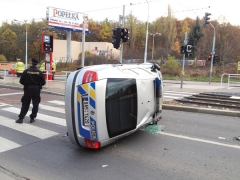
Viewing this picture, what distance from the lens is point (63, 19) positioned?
45750 mm

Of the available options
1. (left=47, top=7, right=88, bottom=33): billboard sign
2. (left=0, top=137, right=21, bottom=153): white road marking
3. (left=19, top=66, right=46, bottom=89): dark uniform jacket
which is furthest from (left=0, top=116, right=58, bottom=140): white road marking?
(left=47, top=7, right=88, bottom=33): billboard sign

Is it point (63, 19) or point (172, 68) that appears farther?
point (63, 19)

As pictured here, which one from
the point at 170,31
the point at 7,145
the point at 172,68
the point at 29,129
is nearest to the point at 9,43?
Result: the point at 170,31

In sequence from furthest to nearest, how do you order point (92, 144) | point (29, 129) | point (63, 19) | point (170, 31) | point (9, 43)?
point (170, 31) → point (9, 43) → point (63, 19) → point (29, 129) → point (92, 144)

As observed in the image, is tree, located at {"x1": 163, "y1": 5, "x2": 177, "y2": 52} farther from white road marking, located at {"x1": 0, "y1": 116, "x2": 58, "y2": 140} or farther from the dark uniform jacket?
white road marking, located at {"x1": 0, "y1": 116, "x2": 58, "y2": 140}

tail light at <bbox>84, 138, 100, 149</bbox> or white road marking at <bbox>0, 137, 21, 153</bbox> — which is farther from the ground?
tail light at <bbox>84, 138, 100, 149</bbox>

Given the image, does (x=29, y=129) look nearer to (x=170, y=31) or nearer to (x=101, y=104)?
(x=101, y=104)

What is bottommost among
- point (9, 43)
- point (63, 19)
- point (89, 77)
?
point (89, 77)

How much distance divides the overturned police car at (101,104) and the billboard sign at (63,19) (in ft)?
140

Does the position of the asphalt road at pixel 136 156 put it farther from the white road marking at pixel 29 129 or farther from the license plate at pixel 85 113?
the license plate at pixel 85 113

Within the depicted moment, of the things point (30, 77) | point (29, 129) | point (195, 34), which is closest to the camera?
point (29, 129)

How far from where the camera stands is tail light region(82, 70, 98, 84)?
421 cm

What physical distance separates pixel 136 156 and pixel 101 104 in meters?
1.20

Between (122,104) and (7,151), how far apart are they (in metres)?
2.45
